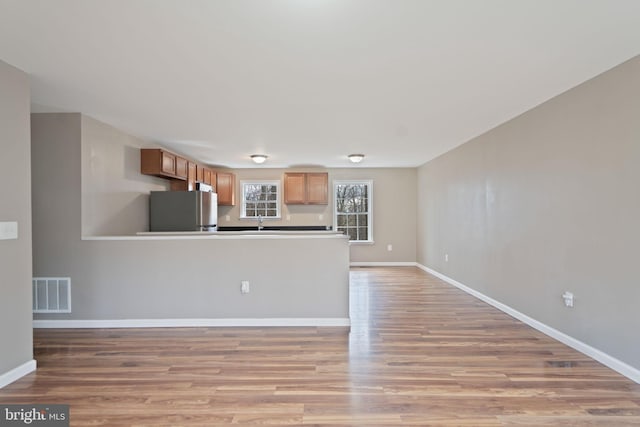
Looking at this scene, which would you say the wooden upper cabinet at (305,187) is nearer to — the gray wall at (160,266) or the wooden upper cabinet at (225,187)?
the wooden upper cabinet at (225,187)

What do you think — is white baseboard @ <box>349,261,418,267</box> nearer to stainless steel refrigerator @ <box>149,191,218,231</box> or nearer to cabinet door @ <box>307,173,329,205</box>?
cabinet door @ <box>307,173,329,205</box>

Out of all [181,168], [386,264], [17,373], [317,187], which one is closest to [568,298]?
[17,373]

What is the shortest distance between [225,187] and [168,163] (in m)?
2.43

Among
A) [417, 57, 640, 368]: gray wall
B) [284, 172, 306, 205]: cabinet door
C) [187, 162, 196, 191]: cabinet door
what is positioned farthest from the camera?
[284, 172, 306, 205]: cabinet door

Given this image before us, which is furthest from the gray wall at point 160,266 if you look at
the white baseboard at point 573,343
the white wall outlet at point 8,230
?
the white baseboard at point 573,343

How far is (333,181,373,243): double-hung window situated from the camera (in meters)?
8.05

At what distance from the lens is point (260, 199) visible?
7996 mm

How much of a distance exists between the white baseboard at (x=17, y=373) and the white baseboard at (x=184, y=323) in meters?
1.02

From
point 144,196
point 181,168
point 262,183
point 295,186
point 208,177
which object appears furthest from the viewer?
point 262,183

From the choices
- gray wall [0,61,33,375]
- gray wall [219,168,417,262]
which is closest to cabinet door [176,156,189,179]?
gray wall [219,168,417,262]

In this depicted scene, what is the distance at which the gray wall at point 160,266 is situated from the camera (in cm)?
370

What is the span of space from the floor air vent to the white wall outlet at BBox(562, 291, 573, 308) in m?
4.90

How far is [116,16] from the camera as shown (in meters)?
1.94

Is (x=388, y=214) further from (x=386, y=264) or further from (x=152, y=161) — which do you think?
(x=152, y=161)
